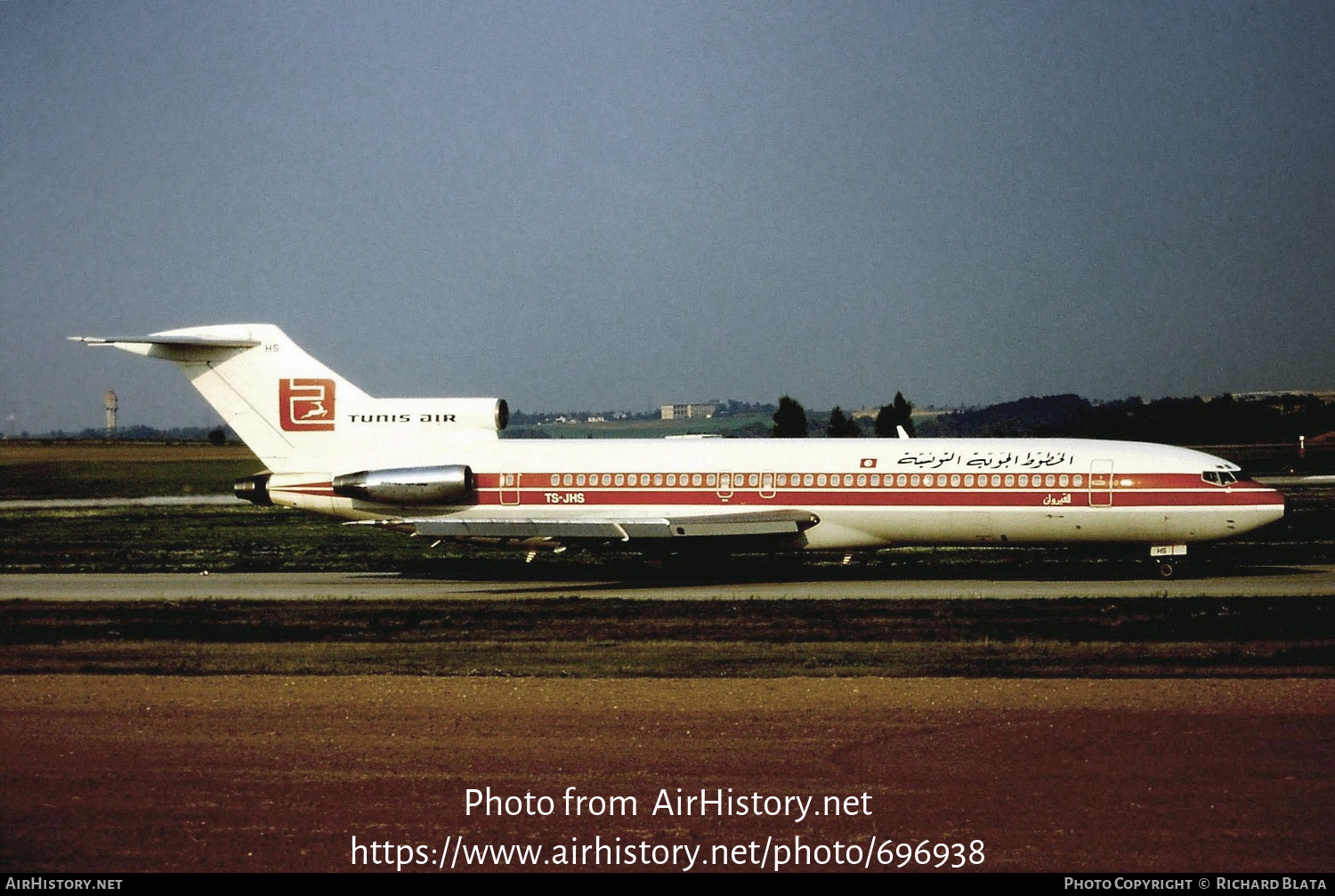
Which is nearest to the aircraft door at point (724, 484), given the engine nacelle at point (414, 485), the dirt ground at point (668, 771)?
the engine nacelle at point (414, 485)

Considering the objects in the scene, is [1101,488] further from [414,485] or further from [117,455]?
[117,455]

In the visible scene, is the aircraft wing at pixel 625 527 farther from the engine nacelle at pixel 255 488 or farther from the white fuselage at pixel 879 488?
the engine nacelle at pixel 255 488

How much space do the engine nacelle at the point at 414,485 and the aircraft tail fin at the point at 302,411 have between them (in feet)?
2.75

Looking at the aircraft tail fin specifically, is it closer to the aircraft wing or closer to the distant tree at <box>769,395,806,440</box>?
the aircraft wing

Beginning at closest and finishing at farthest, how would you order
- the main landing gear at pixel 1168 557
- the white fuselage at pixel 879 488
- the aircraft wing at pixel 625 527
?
the aircraft wing at pixel 625 527 < the white fuselage at pixel 879 488 < the main landing gear at pixel 1168 557

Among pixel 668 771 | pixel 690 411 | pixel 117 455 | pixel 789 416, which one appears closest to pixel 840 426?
pixel 789 416

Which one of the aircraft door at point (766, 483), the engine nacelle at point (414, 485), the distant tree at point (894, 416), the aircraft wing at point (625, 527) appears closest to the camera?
the aircraft wing at point (625, 527)

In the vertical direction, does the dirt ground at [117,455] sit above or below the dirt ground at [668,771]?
above

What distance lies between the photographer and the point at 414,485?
89.2 ft

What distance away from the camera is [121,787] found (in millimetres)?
11008

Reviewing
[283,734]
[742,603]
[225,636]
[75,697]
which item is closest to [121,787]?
[283,734]

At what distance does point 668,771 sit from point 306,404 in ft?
63.0

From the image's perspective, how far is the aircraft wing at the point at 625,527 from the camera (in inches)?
992

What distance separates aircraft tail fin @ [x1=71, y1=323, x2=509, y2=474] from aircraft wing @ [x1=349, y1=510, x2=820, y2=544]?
221 cm
